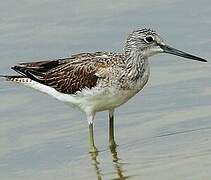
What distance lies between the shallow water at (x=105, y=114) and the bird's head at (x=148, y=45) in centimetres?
85

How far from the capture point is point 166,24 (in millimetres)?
15352

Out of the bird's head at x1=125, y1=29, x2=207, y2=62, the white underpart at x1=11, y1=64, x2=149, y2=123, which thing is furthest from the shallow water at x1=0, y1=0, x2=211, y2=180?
the bird's head at x1=125, y1=29, x2=207, y2=62

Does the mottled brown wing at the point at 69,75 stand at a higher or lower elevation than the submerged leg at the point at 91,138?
higher

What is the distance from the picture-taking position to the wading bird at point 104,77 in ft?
40.2

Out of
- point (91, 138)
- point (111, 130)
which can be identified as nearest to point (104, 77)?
point (111, 130)

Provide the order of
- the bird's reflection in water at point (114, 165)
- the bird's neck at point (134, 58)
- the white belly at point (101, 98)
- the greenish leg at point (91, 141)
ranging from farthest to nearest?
the bird's neck at point (134, 58) < the white belly at point (101, 98) < the greenish leg at point (91, 141) < the bird's reflection in water at point (114, 165)

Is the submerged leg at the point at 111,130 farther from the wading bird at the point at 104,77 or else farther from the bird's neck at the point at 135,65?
the bird's neck at the point at 135,65

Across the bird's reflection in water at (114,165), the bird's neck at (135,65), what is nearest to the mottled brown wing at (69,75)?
the bird's neck at (135,65)

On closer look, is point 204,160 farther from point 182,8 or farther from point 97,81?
point 182,8

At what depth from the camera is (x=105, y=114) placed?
44.3 ft

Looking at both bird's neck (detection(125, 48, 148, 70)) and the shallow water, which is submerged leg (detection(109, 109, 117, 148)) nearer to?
the shallow water

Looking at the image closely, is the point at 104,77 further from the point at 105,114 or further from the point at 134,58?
the point at 105,114

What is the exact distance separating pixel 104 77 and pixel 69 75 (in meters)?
0.69

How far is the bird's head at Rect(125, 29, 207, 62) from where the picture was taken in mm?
12469
